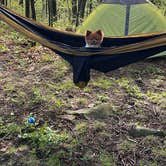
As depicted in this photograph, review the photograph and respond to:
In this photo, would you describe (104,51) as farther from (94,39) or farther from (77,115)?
(77,115)

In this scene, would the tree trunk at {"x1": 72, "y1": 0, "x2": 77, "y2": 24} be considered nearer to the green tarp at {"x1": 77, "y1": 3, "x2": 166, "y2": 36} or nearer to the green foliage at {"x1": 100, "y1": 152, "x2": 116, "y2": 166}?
the green tarp at {"x1": 77, "y1": 3, "x2": 166, "y2": 36}

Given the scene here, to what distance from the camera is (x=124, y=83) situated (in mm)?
4199

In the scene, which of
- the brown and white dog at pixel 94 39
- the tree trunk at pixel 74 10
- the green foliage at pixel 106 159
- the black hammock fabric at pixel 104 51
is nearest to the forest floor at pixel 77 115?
the green foliage at pixel 106 159

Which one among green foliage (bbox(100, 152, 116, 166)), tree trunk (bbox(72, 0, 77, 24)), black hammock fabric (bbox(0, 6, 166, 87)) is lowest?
tree trunk (bbox(72, 0, 77, 24))

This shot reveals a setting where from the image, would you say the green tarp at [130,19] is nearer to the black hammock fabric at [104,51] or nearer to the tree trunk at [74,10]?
the black hammock fabric at [104,51]

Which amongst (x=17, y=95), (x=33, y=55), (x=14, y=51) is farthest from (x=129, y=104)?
(x=14, y=51)

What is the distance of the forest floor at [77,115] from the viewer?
2812 mm

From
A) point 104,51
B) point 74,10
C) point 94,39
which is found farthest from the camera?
point 74,10

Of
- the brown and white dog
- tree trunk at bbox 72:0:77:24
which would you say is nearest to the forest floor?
the brown and white dog

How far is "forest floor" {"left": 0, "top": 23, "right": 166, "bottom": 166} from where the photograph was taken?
9.23ft

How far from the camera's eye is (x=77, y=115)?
11.1ft

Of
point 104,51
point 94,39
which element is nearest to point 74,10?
point 94,39

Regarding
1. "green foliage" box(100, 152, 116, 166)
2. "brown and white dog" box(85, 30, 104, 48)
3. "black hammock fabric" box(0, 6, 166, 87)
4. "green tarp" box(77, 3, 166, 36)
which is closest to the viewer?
"green foliage" box(100, 152, 116, 166)

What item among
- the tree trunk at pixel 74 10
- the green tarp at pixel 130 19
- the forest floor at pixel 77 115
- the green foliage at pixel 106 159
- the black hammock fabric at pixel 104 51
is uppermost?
the black hammock fabric at pixel 104 51
